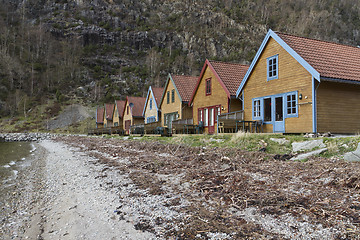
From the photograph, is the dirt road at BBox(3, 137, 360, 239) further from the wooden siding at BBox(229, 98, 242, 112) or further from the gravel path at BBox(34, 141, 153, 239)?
the wooden siding at BBox(229, 98, 242, 112)

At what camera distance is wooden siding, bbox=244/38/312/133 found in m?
12.9

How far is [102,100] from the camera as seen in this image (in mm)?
82000

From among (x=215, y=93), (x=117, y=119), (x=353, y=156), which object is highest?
(x=215, y=93)

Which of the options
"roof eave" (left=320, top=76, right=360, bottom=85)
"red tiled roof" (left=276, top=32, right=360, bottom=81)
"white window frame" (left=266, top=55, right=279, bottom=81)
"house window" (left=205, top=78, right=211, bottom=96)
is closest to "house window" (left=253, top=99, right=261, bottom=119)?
"white window frame" (left=266, top=55, right=279, bottom=81)

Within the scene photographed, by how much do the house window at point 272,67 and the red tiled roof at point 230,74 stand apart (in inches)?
136

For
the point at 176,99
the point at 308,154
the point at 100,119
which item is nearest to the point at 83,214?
the point at 308,154

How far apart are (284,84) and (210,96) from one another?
24.1ft

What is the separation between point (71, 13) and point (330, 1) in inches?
5318

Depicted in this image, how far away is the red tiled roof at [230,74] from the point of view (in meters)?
19.0

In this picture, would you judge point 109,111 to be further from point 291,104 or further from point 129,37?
point 129,37

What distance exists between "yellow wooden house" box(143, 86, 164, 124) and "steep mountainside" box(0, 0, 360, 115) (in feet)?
170

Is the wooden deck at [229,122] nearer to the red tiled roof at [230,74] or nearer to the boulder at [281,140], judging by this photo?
the red tiled roof at [230,74]

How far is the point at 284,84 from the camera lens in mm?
14266

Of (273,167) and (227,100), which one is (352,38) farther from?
(273,167)
